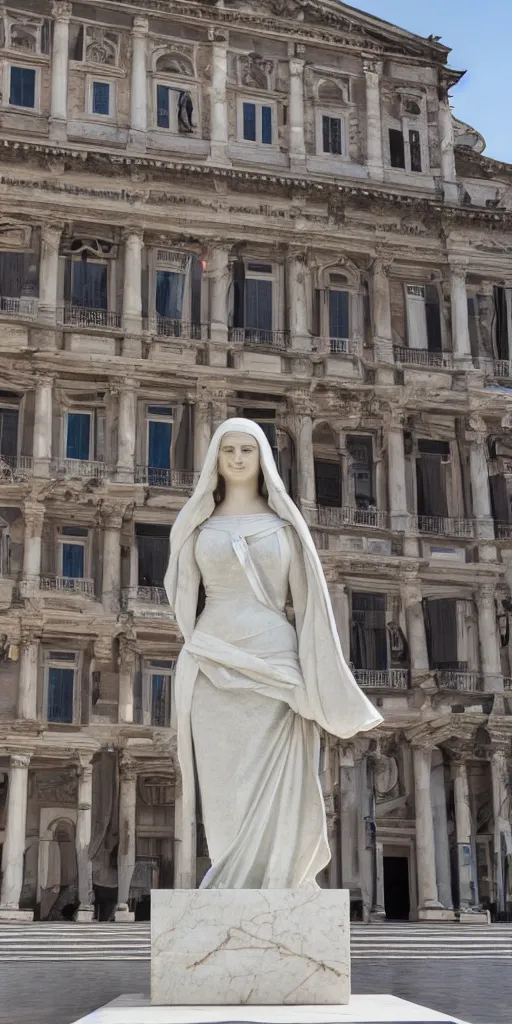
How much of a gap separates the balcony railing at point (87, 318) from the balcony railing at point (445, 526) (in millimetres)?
8360

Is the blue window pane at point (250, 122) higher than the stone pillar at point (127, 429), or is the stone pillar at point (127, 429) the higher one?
the blue window pane at point (250, 122)

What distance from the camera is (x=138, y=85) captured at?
113ft

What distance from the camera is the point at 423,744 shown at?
31156mm

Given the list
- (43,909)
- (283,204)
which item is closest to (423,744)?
(43,909)

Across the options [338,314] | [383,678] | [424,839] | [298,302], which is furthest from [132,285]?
[424,839]

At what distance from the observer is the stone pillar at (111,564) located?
99.7 feet

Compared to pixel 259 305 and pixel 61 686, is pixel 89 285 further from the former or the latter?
pixel 61 686

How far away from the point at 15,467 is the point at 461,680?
11.0 metres

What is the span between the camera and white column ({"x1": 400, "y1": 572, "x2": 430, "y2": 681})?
104ft

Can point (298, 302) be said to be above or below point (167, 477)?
above

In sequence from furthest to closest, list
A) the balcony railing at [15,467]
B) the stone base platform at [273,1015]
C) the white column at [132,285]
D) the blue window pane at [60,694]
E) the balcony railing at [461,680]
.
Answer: the white column at [132,285], the balcony railing at [461,680], the balcony railing at [15,467], the blue window pane at [60,694], the stone base platform at [273,1015]

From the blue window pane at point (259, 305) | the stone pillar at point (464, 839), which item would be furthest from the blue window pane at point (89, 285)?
the stone pillar at point (464, 839)

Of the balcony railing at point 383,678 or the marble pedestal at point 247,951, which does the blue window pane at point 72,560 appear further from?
the marble pedestal at point 247,951

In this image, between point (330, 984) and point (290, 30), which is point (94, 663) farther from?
point (330, 984)
